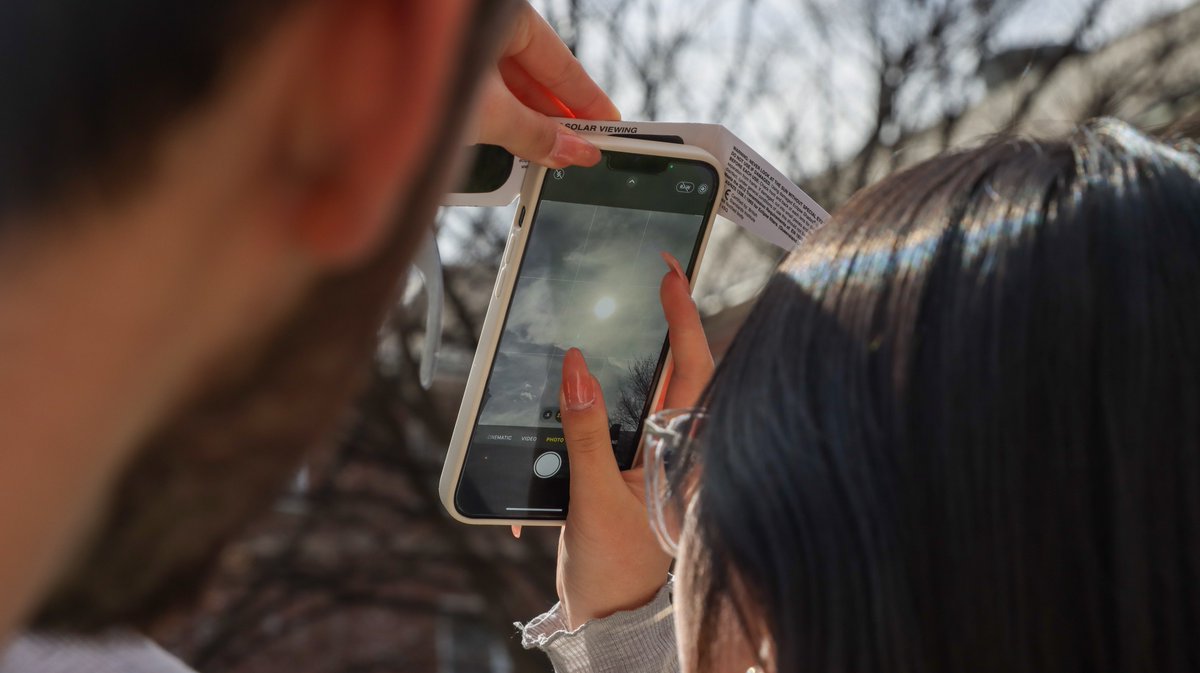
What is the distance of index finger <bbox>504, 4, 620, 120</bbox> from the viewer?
1.46 meters

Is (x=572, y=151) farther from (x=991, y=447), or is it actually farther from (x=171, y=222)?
(x=171, y=222)

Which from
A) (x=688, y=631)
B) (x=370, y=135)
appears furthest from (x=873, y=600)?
(x=370, y=135)

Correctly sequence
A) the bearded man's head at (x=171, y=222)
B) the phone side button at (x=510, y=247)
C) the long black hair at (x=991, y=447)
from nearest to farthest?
the bearded man's head at (x=171, y=222) < the long black hair at (x=991, y=447) < the phone side button at (x=510, y=247)

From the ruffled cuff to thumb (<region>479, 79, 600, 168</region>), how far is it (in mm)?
835

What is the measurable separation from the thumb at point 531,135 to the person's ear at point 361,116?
0.91 meters

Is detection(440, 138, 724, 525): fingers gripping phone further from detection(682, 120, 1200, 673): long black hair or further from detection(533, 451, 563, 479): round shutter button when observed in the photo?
detection(682, 120, 1200, 673): long black hair

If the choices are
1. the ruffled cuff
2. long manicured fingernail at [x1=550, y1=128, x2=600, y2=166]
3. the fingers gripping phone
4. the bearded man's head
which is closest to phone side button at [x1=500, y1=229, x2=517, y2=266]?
the fingers gripping phone

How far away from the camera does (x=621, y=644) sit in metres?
1.85

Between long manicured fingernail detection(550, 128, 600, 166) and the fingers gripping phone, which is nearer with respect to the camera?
long manicured fingernail detection(550, 128, 600, 166)

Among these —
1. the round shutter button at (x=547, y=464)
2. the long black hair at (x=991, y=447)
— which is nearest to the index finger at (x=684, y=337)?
the round shutter button at (x=547, y=464)

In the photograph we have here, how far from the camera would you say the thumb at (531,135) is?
136 centimetres

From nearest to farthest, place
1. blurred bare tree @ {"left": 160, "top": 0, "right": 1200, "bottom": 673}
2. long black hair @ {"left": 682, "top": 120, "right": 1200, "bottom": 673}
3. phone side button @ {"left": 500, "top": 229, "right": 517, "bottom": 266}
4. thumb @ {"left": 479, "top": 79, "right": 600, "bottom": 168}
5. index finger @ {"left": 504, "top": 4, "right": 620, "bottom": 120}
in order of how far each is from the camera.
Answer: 1. long black hair @ {"left": 682, "top": 120, "right": 1200, "bottom": 673}
2. thumb @ {"left": 479, "top": 79, "right": 600, "bottom": 168}
3. index finger @ {"left": 504, "top": 4, "right": 620, "bottom": 120}
4. phone side button @ {"left": 500, "top": 229, "right": 517, "bottom": 266}
5. blurred bare tree @ {"left": 160, "top": 0, "right": 1200, "bottom": 673}

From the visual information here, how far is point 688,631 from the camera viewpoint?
1.09 m

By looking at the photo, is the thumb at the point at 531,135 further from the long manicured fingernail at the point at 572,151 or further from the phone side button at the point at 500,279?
the phone side button at the point at 500,279
